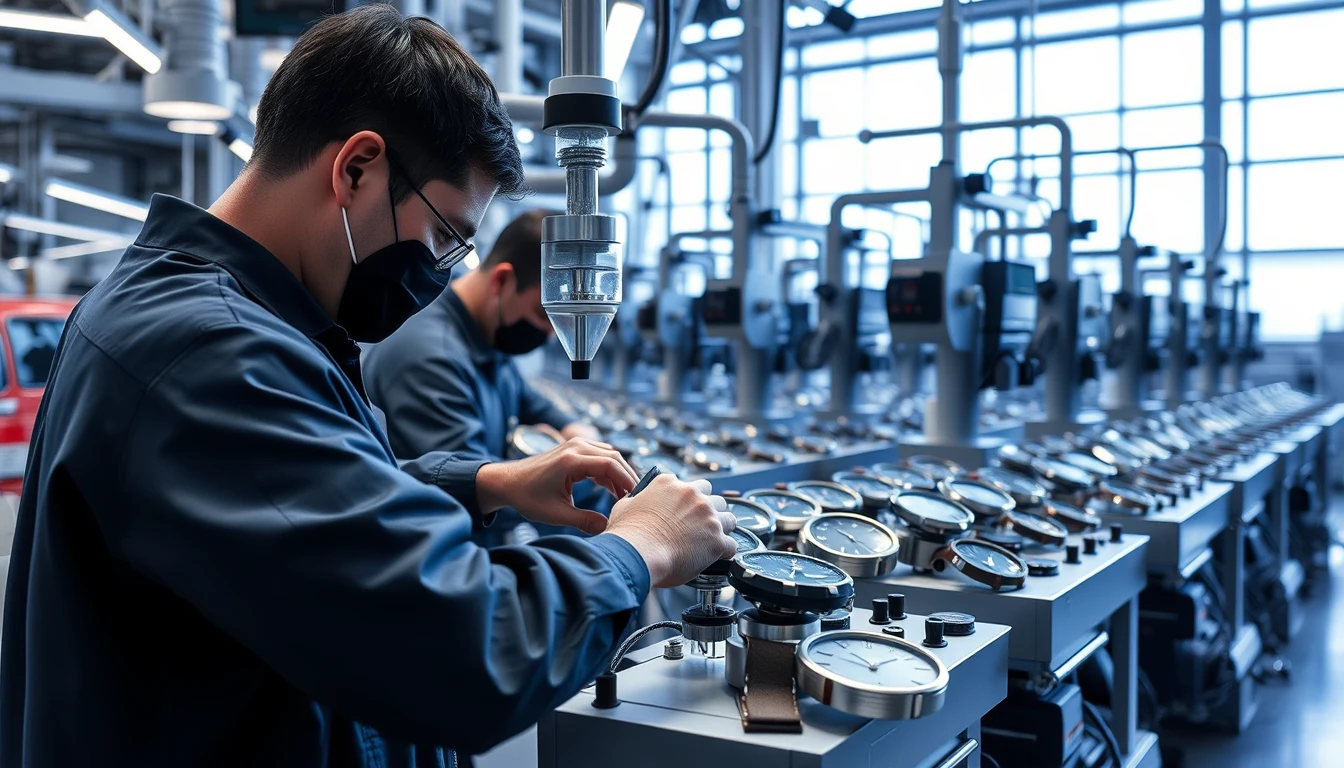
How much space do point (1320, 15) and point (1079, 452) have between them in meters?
9.73

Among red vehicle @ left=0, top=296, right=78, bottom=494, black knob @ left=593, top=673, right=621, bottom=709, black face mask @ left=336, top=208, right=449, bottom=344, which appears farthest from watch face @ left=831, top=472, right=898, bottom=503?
red vehicle @ left=0, top=296, right=78, bottom=494

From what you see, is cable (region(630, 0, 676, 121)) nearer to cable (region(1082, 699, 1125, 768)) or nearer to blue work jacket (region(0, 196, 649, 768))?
blue work jacket (region(0, 196, 649, 768))

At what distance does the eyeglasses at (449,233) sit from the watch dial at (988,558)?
114cm

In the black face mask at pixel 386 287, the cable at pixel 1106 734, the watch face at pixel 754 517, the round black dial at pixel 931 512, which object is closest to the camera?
the black face mask at pixel 386 287

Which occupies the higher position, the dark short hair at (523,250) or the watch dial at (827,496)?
the dark short hair at (523,250)

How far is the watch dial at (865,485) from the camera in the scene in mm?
2307

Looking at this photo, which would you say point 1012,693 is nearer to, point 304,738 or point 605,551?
point 605,551

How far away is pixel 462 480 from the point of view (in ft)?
5.23

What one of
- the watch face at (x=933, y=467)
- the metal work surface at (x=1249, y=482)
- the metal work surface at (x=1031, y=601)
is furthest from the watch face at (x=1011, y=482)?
the metal work surface at (x=1249, y=482)

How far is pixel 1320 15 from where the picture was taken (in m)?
10.4

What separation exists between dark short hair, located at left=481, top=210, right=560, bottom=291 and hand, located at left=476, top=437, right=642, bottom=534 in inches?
41.6

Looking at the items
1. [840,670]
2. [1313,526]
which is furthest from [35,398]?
→ [1313,526]

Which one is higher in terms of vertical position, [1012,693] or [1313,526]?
[1012,693]

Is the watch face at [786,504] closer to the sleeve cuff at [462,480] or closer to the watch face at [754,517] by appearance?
the watch face at [754,517]
